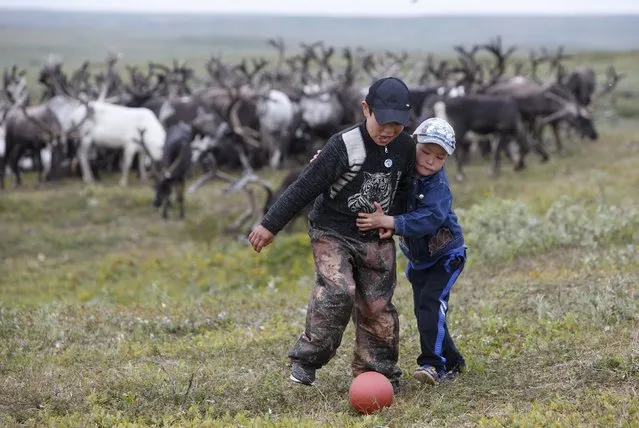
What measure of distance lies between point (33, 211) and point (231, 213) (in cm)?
362

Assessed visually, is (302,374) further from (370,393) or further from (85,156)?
(85,156)

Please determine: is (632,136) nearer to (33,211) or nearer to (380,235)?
(33,211)

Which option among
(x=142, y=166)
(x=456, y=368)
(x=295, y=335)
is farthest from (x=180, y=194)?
(x=456, y=368)

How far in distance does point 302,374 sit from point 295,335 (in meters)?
1.58

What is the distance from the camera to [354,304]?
5.34m

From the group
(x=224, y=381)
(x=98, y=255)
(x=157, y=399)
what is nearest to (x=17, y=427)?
(x=157, y=399)

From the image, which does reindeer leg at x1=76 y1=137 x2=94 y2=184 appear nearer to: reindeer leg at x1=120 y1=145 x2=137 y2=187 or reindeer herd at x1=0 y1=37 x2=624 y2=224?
reindeer herd at x1=0 y1=37 x2=624 y2=224

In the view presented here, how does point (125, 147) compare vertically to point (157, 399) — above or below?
below

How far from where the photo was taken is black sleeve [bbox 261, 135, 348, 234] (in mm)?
5066

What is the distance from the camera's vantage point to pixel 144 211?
16.9m

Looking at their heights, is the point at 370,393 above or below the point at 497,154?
above

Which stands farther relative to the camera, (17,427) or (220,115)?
(220,115)

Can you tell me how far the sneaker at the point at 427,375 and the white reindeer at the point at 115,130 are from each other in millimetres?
15124

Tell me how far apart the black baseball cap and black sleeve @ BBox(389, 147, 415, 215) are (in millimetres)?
309
